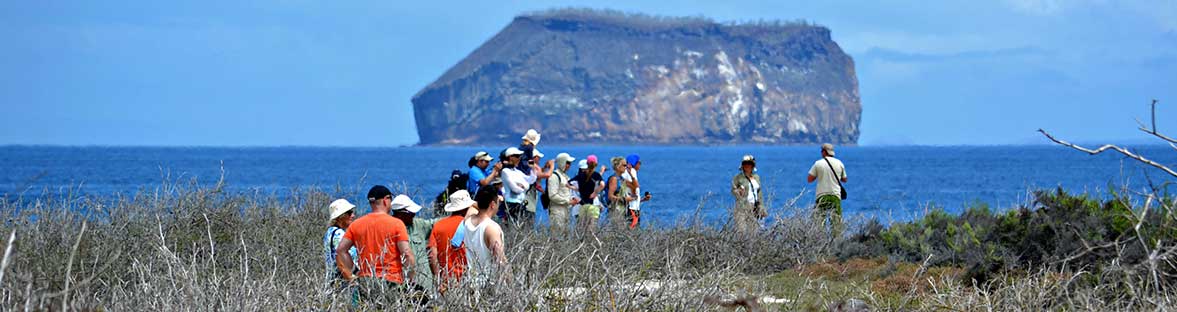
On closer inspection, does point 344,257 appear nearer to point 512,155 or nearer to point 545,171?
point 512,155

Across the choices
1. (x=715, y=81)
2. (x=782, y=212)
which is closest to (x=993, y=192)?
(x=782, y=212)

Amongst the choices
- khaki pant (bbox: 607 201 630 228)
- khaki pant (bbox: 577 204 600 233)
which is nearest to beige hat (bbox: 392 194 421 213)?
khaki pant (bbox: 577 204 600 233)

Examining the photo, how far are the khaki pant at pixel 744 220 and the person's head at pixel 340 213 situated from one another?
16.3ft

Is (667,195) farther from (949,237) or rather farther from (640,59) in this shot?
(640,59)

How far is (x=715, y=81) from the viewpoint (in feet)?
609

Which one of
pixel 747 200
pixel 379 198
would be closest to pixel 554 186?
pixel 747 200

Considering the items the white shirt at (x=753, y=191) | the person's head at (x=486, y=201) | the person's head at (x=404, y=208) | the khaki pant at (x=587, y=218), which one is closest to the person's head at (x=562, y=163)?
the khaki pant at (x=587, y=218)

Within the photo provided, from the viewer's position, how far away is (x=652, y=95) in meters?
187

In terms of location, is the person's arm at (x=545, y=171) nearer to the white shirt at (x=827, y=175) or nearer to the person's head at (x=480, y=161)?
the person's head at (x=480, y=161)

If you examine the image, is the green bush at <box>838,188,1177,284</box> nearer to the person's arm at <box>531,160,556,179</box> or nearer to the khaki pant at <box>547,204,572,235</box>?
the khaki pant at <box>547,204,572,235</box>

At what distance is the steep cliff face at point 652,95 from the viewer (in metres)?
186

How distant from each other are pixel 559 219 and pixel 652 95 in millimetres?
174125

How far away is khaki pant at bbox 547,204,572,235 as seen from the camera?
11.8m

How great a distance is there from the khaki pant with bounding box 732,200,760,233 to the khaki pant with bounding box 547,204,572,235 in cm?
150
